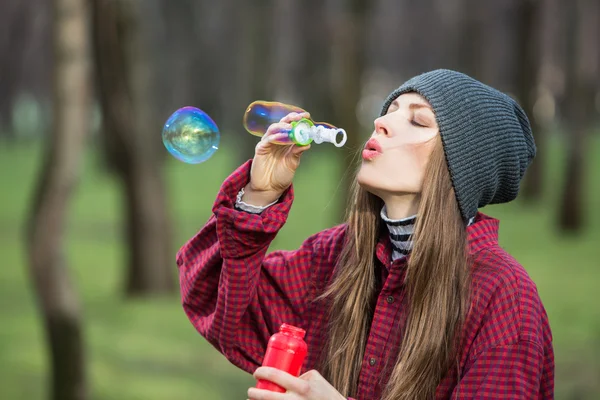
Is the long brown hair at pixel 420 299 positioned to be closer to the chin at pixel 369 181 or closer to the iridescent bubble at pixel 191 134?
the chin at pixel 369 181

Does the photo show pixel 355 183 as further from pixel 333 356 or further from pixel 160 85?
pixel 160 85

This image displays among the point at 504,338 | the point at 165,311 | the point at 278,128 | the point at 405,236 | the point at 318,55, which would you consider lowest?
Result: the point at 165,311

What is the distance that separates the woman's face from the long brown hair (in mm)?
29

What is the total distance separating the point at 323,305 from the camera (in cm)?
259

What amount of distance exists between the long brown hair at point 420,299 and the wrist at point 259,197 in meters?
0.26

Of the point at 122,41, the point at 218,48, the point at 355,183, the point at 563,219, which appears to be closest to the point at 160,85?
the point at 218,48

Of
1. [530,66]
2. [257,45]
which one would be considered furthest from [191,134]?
[530,66]

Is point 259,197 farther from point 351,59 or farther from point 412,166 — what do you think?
point 351,59

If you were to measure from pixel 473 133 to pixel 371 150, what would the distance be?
0.27 meters

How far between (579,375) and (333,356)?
439 cm

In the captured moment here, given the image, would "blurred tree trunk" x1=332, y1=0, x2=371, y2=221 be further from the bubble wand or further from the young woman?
the young woman

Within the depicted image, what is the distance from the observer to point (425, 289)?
90.7 inches

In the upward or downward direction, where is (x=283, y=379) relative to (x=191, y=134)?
downward

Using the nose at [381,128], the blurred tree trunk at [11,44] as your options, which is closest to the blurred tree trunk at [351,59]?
the nose at [381,128]
